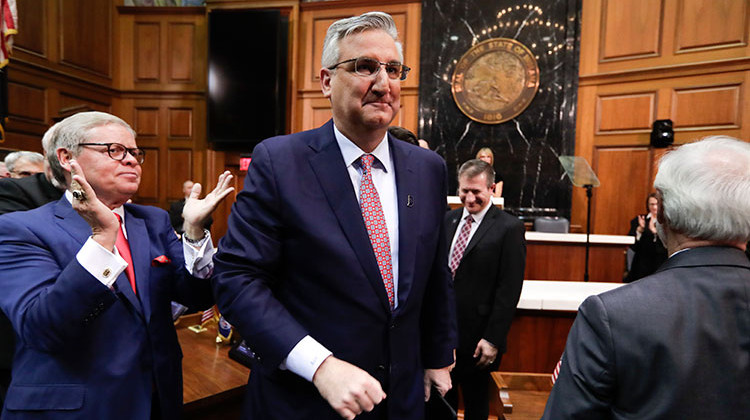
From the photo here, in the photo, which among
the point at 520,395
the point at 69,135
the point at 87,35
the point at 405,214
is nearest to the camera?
the point at 405,214

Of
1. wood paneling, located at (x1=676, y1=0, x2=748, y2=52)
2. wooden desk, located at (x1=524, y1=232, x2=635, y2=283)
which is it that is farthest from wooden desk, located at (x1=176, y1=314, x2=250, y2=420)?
wood paneling, located at (x1=676, y1=0, x2=748, y2=52)

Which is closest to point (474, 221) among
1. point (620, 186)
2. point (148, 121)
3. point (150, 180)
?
point (620, 186)

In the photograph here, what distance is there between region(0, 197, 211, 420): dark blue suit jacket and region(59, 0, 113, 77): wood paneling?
729cm

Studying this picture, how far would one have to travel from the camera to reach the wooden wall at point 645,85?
562 cm

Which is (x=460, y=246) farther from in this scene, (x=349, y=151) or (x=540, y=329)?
(x=349, y=151)

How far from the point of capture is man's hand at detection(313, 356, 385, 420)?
2.75 feet

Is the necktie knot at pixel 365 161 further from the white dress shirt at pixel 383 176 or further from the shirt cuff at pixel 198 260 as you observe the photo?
the shirt cuff at pixel 198 260

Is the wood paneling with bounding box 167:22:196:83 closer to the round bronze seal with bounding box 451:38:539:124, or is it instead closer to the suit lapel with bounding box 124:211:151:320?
the round bronze seal with bounding box 451:38:539:124

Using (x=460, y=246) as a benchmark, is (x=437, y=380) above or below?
below

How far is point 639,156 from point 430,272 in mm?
6269

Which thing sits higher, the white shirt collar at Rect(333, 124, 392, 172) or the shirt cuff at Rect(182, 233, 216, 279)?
the white shirt collar at Rect(333, 124, 392, 172)

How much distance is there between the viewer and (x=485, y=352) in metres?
2.14

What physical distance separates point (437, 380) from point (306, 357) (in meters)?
0.47

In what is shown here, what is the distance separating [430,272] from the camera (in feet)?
3.97
